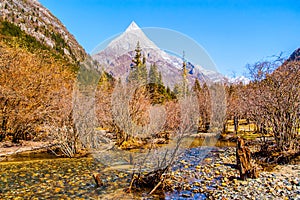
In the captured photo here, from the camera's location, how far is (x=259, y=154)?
1177cm

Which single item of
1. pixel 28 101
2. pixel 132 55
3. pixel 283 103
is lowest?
pixel 283 103

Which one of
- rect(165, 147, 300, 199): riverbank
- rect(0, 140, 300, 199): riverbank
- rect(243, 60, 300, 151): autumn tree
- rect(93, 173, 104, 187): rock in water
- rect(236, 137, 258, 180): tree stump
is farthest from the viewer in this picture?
rect(243, 60, 300, 151): autumn tree

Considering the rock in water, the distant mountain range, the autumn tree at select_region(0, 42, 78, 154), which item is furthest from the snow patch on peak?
the autumn tree at select_region(0, 42, 78, 154)

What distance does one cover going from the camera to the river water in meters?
7.01

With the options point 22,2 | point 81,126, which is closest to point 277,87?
point 81,126

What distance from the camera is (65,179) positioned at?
8.52 meters

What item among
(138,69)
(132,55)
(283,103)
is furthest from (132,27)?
(283,103)

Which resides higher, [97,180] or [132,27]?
[132,27]

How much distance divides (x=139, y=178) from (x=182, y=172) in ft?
7.77

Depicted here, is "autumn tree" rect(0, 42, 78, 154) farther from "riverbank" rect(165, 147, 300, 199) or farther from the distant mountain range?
"riverbank" rect(165, 147, 300, 199)

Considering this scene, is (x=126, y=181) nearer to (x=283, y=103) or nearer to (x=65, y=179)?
(x=65, y=179)

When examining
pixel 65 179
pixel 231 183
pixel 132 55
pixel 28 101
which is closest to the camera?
pixel 231 183

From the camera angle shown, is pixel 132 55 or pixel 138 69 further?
pixel 138 69

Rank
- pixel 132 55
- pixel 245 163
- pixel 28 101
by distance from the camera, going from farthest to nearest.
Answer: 1. pixel 28 101
2. pixel 132 55
3. pixel 245 163
